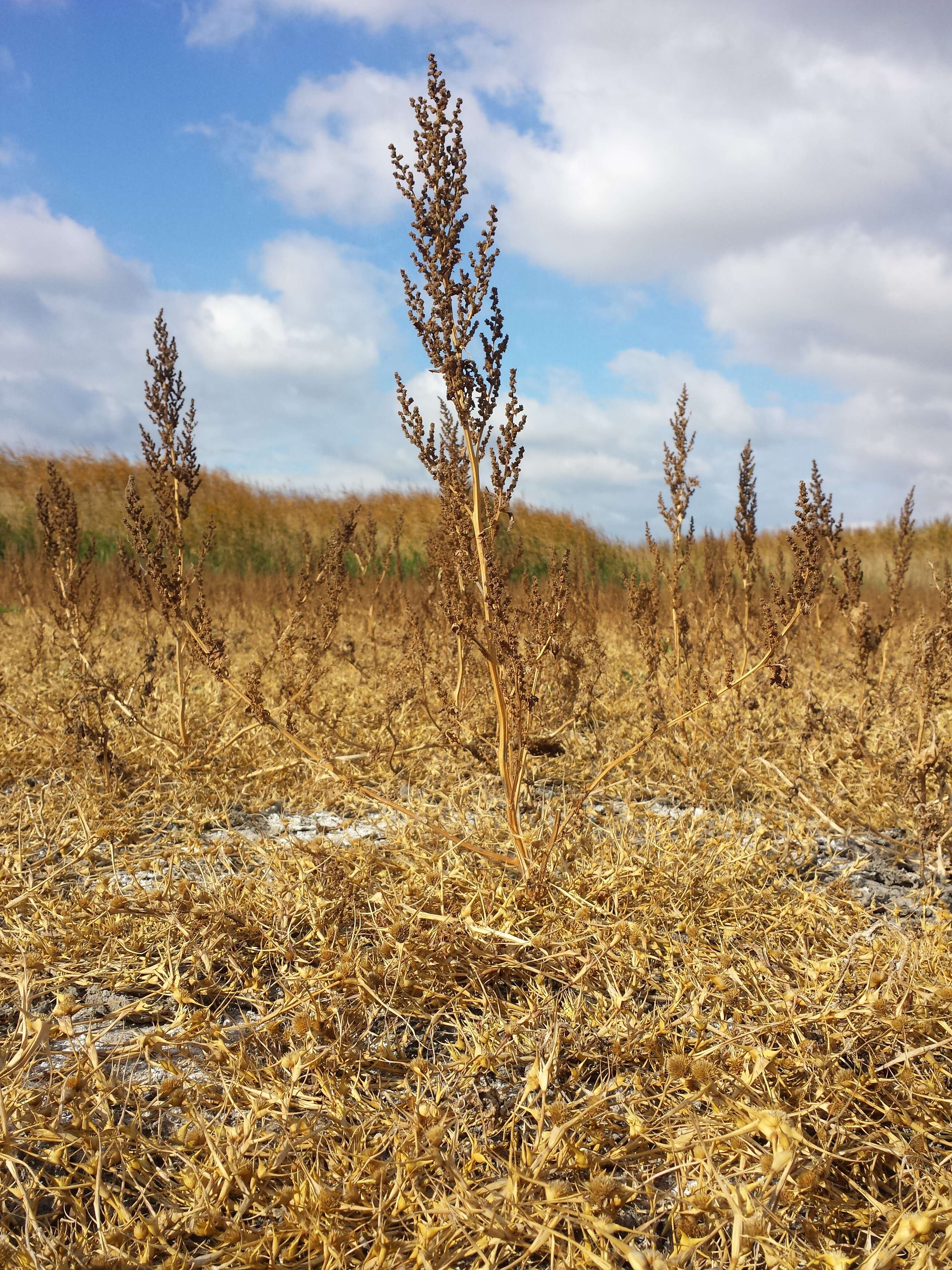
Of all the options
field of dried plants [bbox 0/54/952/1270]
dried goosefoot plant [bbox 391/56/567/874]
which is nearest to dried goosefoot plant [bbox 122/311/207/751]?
field of dried plants [bbox 0/54/952/1270]

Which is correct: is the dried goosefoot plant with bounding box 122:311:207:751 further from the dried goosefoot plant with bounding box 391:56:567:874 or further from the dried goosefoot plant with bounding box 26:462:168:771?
the dried goosefoot plant with bounding box 391:56:567:874

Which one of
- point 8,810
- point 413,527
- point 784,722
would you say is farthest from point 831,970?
point 413,527

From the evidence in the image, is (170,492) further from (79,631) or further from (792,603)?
(792,603)

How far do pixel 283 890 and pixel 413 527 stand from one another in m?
13.8

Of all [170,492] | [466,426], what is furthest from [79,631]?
[466,426]

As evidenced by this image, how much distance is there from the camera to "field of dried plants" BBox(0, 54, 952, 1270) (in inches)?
59.3

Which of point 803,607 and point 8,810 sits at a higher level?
point 803,607

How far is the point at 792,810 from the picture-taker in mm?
3318

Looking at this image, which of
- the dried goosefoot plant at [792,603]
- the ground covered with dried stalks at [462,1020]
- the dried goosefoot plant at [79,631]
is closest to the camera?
the ground covered with dried stalks at [462,1020]

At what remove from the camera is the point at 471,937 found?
2201 millimetres

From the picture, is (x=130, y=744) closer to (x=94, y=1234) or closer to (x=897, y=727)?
(x=94, y=1234)

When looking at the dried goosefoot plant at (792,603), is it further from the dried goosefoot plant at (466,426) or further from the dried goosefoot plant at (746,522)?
the dried goosefoot plant at (746,522)

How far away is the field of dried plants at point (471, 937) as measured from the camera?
1.51 m

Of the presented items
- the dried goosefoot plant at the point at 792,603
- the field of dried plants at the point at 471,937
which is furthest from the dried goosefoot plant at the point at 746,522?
the dried goosefoot plant at the point at 792,603
